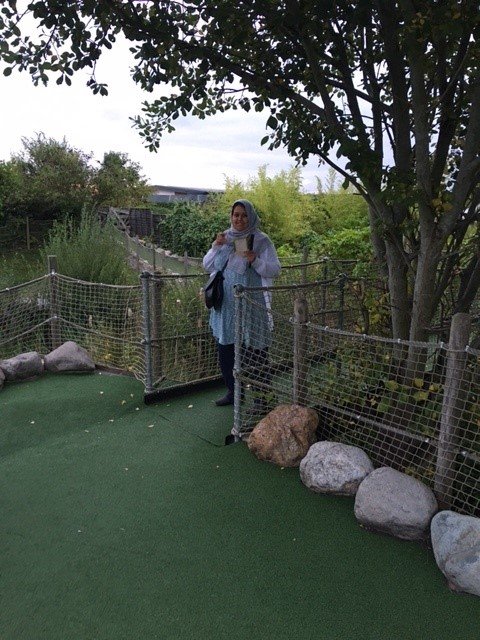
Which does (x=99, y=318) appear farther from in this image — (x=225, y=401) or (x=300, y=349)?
(x=300, y=349)

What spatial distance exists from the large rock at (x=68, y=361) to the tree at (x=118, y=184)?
13.1m

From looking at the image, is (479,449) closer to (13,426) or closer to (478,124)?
(478,124)

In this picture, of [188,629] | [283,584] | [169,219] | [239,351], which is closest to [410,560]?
[283,584]

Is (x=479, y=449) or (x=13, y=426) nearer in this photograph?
(x=479, y=449)

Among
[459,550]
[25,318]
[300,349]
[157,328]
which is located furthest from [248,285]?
[25,318]

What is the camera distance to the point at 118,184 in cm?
1920

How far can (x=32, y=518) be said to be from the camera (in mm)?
2711

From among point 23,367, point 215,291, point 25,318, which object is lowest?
point 23,367

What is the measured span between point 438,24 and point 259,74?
127 cm

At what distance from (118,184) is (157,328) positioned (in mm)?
15976

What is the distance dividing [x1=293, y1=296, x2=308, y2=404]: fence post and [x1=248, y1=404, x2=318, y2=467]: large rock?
125mm

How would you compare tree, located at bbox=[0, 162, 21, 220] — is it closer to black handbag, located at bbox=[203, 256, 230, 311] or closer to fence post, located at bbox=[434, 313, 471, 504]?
black handbag, located at bbox=[203, 256, 230, 311]

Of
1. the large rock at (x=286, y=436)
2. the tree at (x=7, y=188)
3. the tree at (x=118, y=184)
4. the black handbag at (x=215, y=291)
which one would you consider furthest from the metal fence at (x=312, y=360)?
the tree at (x=118, y=184)

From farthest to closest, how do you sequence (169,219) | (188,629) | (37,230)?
(37,230), (169,219), (188,629)
